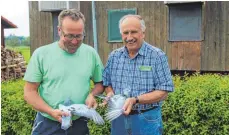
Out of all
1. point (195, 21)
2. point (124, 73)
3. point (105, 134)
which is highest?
point (195, 21)

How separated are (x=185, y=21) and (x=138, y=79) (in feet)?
32.8

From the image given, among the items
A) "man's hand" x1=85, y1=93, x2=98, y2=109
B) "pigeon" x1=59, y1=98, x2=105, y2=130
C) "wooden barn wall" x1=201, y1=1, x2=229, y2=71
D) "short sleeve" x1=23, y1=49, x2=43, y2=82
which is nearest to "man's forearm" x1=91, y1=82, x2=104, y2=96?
"man's hand" x1=85, y1=93, x2=98, y2=109

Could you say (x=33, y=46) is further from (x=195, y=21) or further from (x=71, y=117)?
(x=71, y=117)

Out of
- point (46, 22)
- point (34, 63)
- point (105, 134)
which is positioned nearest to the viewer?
point (34, 63)

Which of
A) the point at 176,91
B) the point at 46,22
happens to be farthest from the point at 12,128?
the point at 46,22

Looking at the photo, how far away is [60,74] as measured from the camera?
297 centimetres

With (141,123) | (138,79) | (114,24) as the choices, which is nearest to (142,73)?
(138,79)

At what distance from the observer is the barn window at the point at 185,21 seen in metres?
12.6

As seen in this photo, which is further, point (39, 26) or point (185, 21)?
point (39, 26)

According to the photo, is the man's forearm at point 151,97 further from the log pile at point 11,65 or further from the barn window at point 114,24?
the log pile at point 11,65

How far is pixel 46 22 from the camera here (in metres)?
15.4

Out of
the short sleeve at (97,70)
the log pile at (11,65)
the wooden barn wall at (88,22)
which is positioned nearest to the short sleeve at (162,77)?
the short sleeve at (97,70)

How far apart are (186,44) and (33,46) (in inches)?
253

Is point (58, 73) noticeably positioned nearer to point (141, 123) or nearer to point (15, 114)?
point (141, 123)
